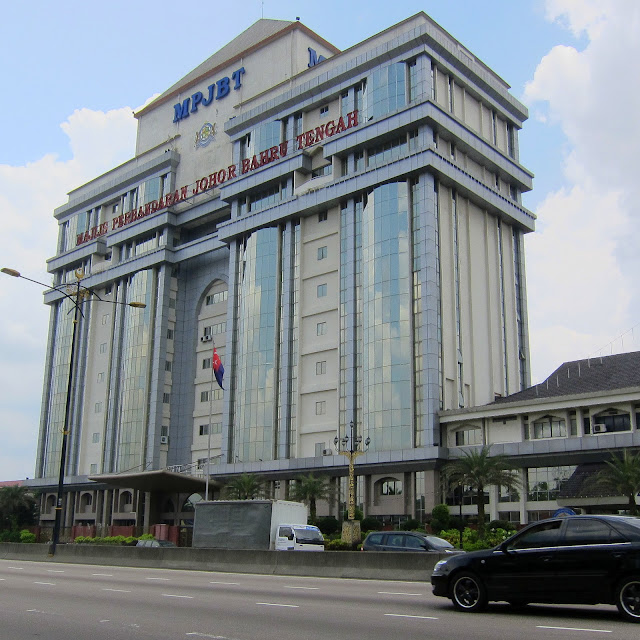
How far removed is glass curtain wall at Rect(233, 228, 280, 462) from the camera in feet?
236

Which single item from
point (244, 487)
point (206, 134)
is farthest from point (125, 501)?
point (206, 134)

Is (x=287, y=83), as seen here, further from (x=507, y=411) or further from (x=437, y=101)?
(x=507, y=411)

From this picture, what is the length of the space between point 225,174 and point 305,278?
19.1 metres

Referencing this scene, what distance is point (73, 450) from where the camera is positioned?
95.1 metres

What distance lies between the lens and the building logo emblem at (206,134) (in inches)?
3580

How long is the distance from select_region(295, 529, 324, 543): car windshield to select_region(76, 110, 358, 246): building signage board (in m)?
43.1

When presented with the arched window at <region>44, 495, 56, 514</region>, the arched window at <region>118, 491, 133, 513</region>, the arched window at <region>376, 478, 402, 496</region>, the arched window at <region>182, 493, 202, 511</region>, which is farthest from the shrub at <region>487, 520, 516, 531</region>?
the arched window at <region>44, 495, 56, 514</region>

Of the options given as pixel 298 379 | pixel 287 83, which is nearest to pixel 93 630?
pixel 298 379

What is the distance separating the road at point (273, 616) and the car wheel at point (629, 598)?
0.23 metres

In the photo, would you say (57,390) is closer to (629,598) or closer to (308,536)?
(308,536)

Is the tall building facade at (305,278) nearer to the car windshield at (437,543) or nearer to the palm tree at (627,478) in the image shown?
the palm tree at (627,478)

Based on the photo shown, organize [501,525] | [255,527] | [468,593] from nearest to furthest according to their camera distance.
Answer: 1. [468,593]
2. [255,527]
3. [501,525]

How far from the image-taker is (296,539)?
122ft

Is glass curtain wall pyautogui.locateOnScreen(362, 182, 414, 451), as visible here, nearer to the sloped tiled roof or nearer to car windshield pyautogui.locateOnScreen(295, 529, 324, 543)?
the sloped tiled roof
